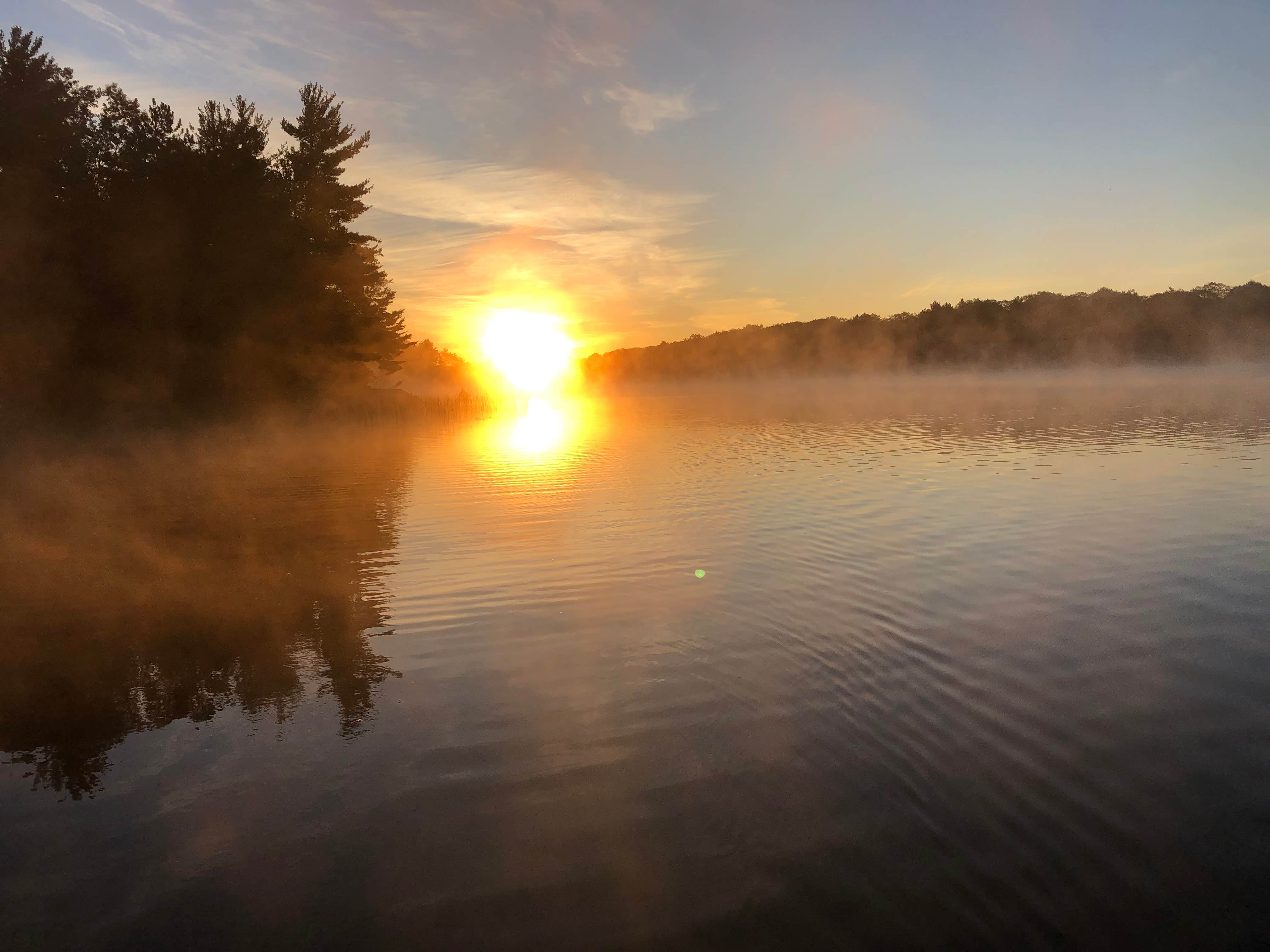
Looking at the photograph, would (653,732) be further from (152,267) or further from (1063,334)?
(1063,334)

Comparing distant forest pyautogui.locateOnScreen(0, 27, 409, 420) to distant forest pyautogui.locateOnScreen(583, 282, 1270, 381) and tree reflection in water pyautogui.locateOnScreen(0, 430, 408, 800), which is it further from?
distant forest pyautogui.locateOnScreen(583, 282, 1270, 381)

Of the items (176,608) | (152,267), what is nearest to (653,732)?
(176,608)

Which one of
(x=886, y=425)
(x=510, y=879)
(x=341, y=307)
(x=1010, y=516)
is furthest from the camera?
(x=341, y=307)

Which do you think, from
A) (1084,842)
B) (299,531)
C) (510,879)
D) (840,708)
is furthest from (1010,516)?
(299,531)

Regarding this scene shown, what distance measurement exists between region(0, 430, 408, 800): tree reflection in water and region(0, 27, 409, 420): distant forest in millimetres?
15485

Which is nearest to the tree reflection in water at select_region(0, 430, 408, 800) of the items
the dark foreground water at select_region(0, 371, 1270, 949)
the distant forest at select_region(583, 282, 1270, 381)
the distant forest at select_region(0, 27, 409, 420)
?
the dark foreground water at select_region(0, 371, 1270, 949)

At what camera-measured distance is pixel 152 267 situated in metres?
36.0

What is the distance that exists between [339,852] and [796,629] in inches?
213

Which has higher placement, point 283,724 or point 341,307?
point 341,307

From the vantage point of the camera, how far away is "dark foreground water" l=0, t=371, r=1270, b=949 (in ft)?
13.1

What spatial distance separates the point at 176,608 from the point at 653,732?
7.79m

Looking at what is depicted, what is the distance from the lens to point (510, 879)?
423 centimetres

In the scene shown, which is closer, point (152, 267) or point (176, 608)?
point (176, 608)

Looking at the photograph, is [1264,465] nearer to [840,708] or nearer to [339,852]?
[840,708]
